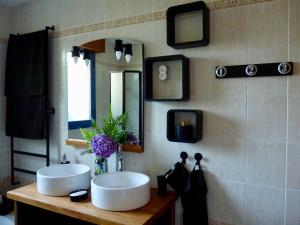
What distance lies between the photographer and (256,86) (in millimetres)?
1428

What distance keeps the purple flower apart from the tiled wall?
0.81ft

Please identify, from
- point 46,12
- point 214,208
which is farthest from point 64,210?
point 46,12

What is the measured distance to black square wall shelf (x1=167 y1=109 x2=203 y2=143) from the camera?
1529 millimetres

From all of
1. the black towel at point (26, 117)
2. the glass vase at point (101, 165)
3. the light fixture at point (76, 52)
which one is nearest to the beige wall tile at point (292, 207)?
the glass vase at point (101, 165)

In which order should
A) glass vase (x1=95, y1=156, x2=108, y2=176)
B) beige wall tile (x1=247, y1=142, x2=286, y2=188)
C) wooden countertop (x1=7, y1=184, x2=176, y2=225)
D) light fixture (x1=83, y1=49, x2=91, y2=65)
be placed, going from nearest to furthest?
wooden countertop (x1=7, y1=184, x2=176, y2=225) < beige wall tile (x1=247, y1=142, x2=286, y2=188) < glass vase (x1=95, y1=156, x2=108, y2=176) < light fixture (x1=83, y1=49, x2=91, y2=65)

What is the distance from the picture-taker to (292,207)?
53.3 inches

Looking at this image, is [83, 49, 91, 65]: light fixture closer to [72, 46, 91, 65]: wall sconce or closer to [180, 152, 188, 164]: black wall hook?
[72, 46, 91, 65]: wall sconce

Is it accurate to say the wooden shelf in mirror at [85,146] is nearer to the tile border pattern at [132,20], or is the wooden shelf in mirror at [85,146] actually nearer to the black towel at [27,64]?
the black towel at [27,64]

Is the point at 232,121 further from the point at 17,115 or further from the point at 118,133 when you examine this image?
the point at 17,115

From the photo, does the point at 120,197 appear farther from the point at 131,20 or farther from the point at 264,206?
the point at 131,20

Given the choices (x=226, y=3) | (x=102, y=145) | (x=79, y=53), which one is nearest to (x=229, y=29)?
(x=226, y=3)

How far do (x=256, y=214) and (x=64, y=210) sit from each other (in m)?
1.10

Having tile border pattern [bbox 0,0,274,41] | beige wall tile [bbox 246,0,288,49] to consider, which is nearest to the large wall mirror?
tile border pattern [bbox 0,0,274,41]

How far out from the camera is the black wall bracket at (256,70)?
1.34 metres
